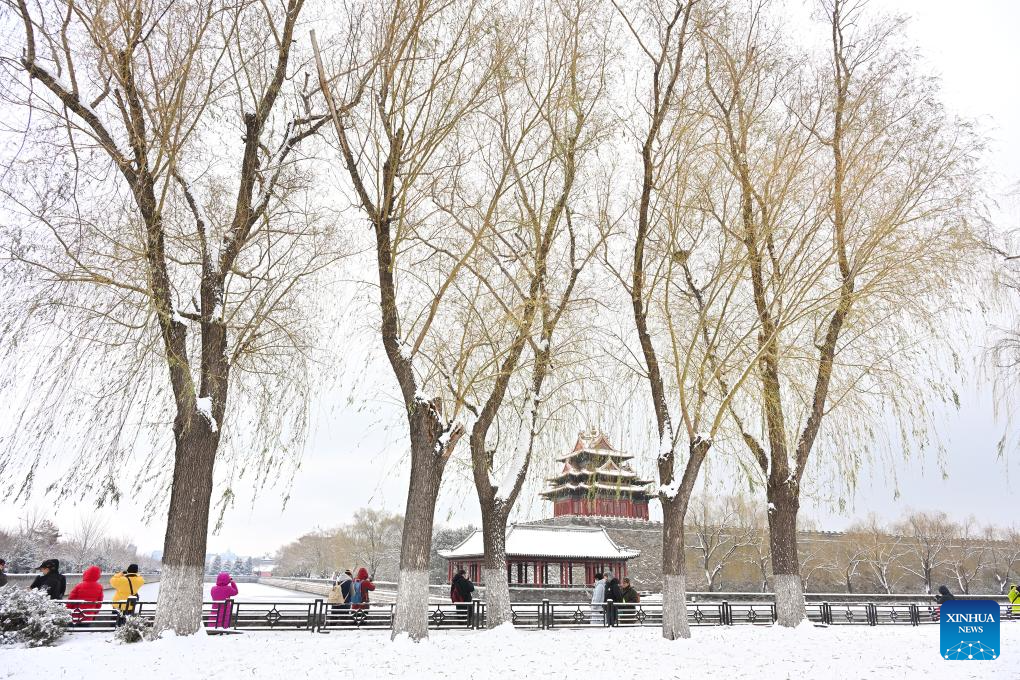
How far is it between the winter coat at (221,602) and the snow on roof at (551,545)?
1698cm

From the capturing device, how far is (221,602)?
9.59m

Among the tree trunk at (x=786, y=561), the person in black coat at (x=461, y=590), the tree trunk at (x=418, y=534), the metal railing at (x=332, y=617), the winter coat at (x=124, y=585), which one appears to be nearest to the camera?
the tree trunk at (x=418, y=534)

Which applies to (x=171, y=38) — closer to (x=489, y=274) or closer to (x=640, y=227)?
(x=489, y=274)

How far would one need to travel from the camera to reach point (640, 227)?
10.2 metres

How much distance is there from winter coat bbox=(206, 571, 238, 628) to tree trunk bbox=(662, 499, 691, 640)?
22.2 feet

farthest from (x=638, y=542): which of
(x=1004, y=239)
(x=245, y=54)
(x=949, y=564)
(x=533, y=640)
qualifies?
(x=245, y=54)

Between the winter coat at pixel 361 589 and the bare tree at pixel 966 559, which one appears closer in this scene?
the winter coat at pixel 361 589

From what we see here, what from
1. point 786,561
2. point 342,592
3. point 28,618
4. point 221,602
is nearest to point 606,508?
point 786,561

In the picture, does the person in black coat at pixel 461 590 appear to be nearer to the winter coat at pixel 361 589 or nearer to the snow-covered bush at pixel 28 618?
the winter coat at pixel 361 589

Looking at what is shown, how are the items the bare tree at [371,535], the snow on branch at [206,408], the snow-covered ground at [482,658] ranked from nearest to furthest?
the snow-covered ground at [482,658], the snow on branch at [206,408], the bare tree at [371,535]

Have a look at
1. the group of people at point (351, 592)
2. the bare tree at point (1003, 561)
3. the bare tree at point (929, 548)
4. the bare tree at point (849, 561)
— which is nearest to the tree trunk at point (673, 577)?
the group of people at point (351, 592)

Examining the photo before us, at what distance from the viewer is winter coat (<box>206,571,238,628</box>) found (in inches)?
382

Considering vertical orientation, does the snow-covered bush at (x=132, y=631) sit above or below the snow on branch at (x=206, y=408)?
below

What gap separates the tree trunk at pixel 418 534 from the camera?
808 cm
